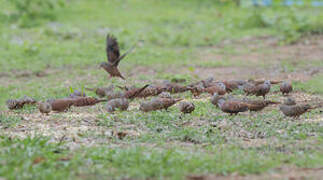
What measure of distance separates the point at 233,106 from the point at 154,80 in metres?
3.32

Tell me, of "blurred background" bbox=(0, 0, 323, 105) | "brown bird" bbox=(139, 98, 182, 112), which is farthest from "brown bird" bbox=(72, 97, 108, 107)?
"blurred background" bbox=(0, 0, 323, 105)

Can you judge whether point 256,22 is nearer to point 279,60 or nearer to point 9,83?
point 279,60

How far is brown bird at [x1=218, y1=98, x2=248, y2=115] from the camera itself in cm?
563

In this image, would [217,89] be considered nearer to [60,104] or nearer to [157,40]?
[60,104]

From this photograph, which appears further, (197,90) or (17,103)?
(197,90)

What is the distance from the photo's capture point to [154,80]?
884 cm

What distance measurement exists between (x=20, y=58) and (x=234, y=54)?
4.15m

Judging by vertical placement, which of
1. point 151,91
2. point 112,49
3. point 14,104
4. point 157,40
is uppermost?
point 157,40

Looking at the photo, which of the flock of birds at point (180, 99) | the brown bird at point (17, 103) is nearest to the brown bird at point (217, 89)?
the flock of birds at point (180, 99)

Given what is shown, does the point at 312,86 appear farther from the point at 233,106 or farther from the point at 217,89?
the point at 233,106

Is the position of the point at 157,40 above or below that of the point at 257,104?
above

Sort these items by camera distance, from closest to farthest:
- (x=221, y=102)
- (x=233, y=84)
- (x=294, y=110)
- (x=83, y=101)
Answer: (x=294, y=110)
(x=221, y=102)
(x=83, y=101)
(x=233, y=84)

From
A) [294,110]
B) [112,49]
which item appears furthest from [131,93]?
[112,49]

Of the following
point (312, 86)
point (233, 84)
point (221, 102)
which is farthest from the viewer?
point (312, 86)
